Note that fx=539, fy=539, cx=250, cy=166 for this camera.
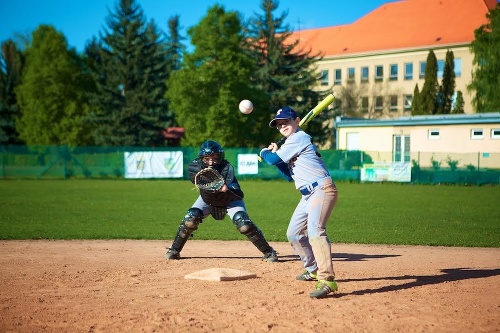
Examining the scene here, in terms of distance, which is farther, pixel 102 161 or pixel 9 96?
pixel 9 96

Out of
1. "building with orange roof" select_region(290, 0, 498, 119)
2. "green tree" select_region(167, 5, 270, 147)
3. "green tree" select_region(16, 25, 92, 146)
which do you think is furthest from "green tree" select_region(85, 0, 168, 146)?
"building with orange roof" select_region(290, 0, 498, 119)

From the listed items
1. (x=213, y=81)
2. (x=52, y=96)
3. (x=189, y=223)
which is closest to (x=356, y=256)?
(x=189, y=223)

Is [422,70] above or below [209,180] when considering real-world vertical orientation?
above

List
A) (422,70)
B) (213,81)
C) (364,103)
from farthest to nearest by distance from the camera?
(364,103) < (422,70) < (213,81)

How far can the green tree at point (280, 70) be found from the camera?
49.0 m

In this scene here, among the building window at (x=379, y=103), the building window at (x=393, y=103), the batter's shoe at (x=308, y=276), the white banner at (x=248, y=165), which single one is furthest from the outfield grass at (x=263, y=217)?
the building window at (x=379, y=103)

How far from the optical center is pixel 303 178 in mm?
7297

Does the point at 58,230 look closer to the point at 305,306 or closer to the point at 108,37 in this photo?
the point at 305,306

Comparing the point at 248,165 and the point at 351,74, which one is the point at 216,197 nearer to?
the point at 248,165

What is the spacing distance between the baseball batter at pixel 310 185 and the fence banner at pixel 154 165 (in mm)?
29582

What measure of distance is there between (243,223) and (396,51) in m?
59.8

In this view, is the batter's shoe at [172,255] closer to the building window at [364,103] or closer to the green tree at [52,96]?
the green tree at [52,96]

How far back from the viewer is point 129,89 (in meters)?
51.1

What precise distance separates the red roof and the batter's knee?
57.4 metres
